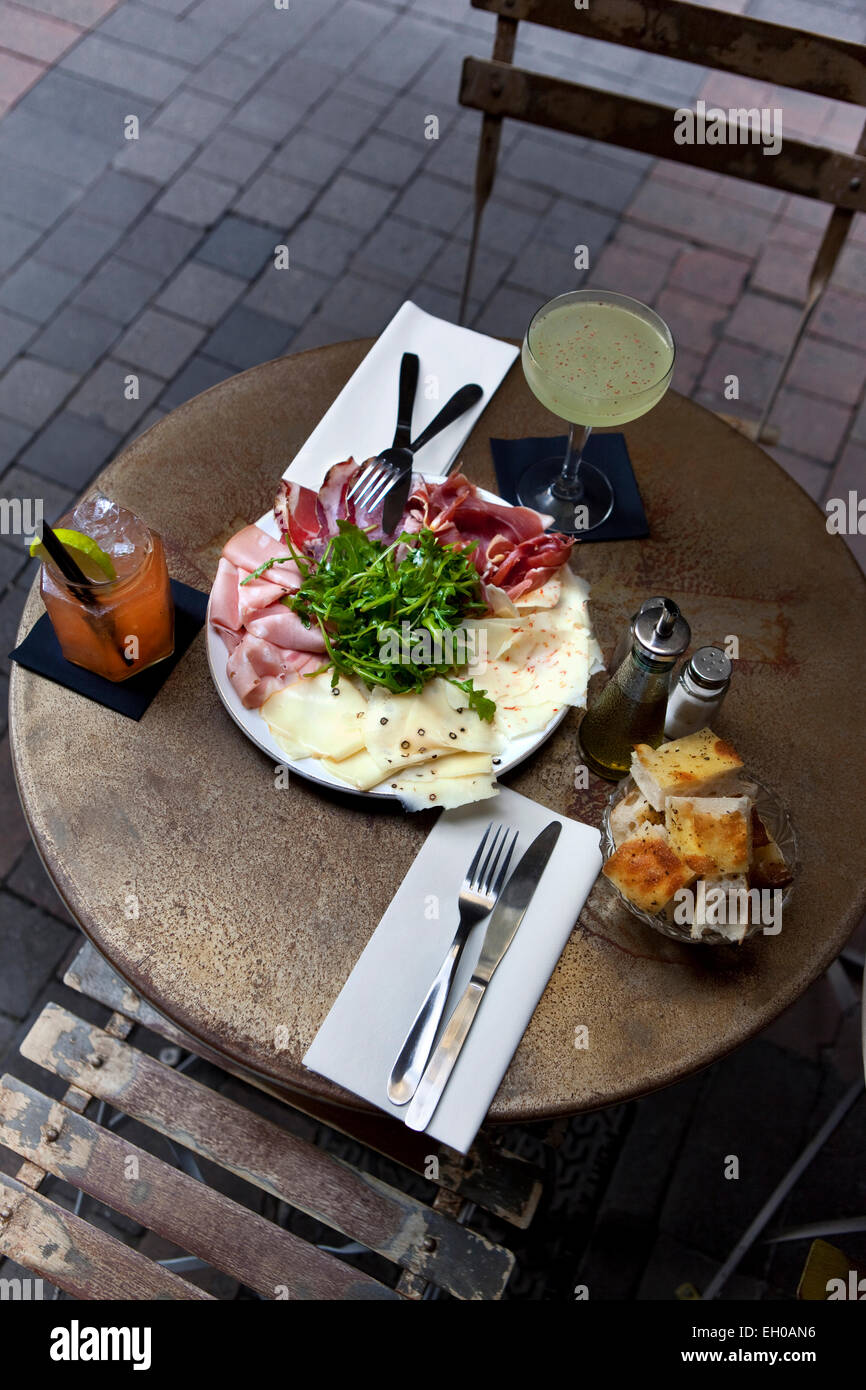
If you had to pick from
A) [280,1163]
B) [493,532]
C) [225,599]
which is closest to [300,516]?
[225,599]

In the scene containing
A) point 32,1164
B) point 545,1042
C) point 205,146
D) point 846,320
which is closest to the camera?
point 545,1042

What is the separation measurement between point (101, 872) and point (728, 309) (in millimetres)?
2630

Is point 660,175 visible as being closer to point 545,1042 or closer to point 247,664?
point 247,664

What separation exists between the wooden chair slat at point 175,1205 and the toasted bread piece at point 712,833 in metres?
0.76

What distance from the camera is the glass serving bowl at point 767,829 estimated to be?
1257mm

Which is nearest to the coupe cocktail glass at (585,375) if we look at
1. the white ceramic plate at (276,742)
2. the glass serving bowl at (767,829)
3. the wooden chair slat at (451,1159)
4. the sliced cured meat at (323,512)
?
the sliced cured meat at (323,512)

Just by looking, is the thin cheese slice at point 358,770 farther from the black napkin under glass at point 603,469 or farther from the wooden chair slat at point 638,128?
the wooden chair slat at point 638,128

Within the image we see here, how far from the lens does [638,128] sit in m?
2.06

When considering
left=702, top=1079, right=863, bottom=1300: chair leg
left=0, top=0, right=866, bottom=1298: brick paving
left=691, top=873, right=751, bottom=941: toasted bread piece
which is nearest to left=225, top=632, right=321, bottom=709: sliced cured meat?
left=691, top=873, right=751, bottom=941: toasted bread piece

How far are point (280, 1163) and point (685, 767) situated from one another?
0.81 meters

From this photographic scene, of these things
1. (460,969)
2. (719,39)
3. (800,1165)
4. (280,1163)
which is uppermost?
(719,39)

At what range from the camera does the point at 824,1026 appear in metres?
→ 2.24

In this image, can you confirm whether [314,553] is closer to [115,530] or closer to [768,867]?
[115,530]

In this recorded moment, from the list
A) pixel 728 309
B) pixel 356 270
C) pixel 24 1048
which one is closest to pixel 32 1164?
pixel 24 1048
